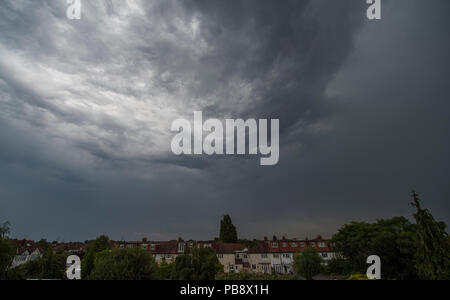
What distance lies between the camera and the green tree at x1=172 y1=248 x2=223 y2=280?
2178cm

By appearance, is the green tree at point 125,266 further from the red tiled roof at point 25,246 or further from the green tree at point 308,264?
the red tiled roof at point 25,246

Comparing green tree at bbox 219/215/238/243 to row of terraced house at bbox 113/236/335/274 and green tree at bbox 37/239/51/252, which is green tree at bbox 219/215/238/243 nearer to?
row of terraced house at bbox 113/236/335/274

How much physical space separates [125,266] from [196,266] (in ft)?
22.5

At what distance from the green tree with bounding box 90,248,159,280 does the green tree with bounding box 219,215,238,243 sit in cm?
7368

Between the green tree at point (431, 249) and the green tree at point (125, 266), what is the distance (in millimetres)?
24175

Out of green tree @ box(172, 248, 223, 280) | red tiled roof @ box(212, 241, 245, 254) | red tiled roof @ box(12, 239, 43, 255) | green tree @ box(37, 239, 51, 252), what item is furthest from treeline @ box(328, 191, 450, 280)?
green tree @ box(37, 239, 51, 252)

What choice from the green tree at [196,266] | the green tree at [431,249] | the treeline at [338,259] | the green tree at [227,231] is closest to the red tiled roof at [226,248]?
the green tree at [227,231]

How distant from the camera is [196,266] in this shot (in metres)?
22.2

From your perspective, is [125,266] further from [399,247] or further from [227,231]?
[227,231]

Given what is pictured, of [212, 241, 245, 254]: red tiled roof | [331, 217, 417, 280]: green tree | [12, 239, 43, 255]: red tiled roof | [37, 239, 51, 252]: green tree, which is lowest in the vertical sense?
[37, 239, 51, 252]: green tree

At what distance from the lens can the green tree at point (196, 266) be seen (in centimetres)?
2178

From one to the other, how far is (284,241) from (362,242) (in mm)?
35965
